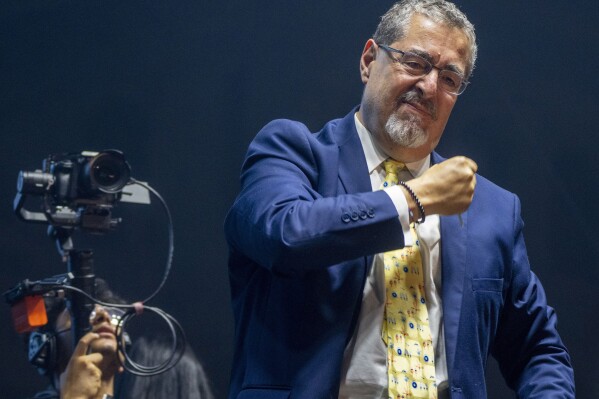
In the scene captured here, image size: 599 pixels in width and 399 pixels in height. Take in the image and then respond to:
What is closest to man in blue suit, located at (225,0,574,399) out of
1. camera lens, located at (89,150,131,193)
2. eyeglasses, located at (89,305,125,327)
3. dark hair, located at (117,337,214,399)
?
camera lens, located at (89,150,131,193)

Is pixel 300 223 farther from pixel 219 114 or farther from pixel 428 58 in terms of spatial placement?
pixel 219 114

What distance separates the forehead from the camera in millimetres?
1332

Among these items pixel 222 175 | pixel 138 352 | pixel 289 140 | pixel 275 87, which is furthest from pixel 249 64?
pixel 289 140

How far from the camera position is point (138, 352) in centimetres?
253

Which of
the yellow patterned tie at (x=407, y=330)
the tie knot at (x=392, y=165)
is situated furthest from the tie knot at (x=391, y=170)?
the yellow patterned tie at (x=407, y=330)

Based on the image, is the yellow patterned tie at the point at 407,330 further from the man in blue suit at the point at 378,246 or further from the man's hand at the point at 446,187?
the man's hand at the point at 446,187

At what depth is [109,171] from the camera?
202 centimetres

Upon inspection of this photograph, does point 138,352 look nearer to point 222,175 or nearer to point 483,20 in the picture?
point 222,175

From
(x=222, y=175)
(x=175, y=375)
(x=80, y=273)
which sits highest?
(x=222, y=175)

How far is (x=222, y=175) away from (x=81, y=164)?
807 mm

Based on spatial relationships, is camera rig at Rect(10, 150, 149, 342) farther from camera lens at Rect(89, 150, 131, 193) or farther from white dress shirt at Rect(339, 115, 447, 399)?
white dress shirt at Rect(339, 115, 447, 399)

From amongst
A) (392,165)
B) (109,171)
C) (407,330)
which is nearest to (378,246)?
(407,330)

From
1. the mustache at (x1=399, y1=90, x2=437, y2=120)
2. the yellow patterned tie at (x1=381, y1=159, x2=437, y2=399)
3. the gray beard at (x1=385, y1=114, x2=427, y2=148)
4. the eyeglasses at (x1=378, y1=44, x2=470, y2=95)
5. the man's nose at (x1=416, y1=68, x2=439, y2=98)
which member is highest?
the eyeglasses at (x1=378, y1=44, x2=470, y2=95)

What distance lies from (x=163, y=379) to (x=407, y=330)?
1.54 m
